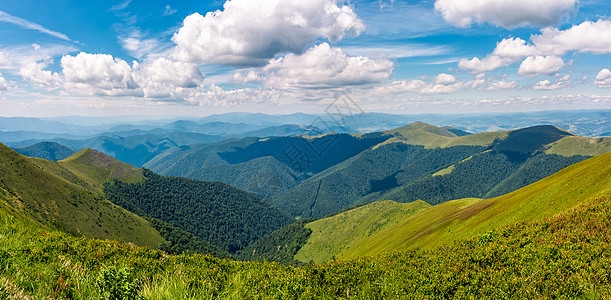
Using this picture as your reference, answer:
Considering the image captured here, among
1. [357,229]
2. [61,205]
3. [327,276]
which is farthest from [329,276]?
[357,229]

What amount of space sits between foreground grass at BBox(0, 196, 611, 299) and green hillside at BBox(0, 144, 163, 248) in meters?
87.9

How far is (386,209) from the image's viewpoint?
183250mm

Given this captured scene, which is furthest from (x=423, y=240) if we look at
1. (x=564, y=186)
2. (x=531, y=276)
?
(x=531, y=276)

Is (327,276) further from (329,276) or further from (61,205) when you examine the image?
(61,205)

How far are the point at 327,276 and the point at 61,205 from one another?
14234 cm

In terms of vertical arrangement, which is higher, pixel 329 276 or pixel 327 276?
pixel 327 276

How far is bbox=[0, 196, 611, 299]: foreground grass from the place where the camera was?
8.20 meters

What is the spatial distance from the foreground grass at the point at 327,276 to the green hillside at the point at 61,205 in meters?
87.9

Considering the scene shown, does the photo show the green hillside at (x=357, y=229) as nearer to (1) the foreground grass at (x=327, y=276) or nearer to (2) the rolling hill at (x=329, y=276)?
(1) the foreground grass at (x=327, y=276)

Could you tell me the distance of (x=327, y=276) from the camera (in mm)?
17250

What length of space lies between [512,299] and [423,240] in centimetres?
5367

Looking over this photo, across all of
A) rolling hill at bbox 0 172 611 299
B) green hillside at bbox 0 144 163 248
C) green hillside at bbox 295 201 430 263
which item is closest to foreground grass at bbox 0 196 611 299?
rolling hill at bbox 0 172 611 299

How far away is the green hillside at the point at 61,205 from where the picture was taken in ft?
294

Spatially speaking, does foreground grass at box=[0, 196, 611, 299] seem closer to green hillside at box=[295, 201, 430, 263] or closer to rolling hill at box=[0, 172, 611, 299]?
rolling hill at box=[0, 172, 611, 299]
